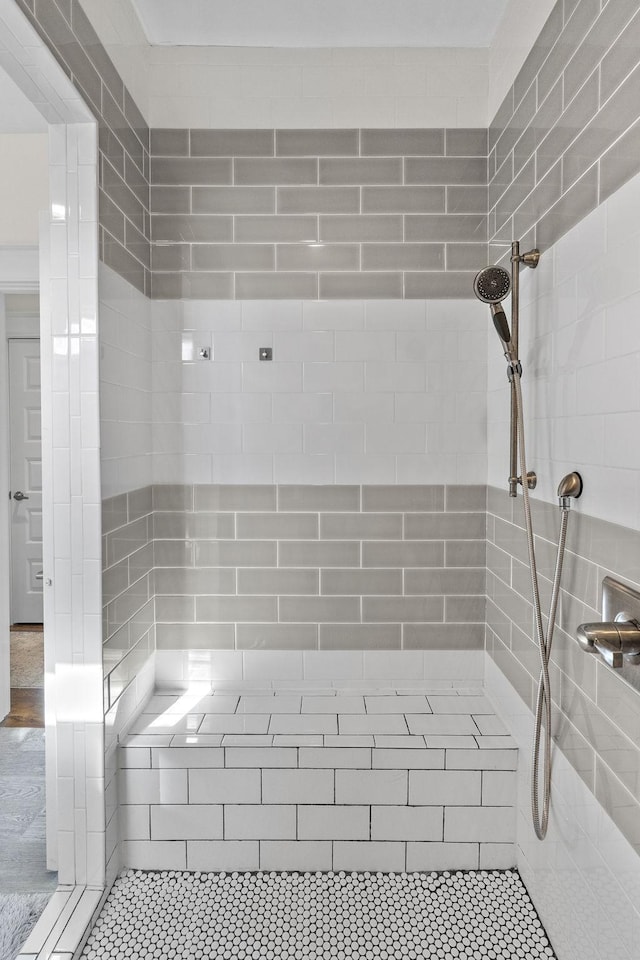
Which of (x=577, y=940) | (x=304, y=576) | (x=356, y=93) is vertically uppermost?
(x=356, y=93)

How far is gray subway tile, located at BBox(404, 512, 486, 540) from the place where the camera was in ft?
7.59

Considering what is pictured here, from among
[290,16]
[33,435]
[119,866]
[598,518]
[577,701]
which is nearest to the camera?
[598,518]

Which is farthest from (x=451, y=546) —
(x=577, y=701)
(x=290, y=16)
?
(x=290, y=16)

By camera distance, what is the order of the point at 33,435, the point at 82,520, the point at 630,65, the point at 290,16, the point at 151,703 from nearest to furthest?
1. the point at 630,65
2. the point at 82,520
3. the point at 290,16
4. the point at 151,703
5. the point at 33,435

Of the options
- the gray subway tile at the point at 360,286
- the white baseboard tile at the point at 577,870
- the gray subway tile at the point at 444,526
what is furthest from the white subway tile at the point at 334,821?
the gray subway tile at the point at 360,286

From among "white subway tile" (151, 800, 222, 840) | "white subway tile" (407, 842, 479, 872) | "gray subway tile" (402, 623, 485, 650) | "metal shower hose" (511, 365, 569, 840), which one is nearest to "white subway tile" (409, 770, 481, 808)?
"white subway tile" (407, 842, 479, 872)

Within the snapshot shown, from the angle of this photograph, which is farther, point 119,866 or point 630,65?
point 119,866

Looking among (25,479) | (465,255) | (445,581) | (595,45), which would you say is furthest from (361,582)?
(25,479)

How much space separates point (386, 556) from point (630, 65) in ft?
5.19

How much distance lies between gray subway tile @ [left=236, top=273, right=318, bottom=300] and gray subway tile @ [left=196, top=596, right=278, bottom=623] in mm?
1099

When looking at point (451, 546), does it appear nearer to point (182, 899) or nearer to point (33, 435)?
point (182, 899)

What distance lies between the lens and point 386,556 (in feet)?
7.62

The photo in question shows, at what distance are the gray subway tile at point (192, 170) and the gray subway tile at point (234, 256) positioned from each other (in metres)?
0.23

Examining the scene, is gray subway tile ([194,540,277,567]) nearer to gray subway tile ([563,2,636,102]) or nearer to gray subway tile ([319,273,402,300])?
gray subway tile ([319,273,402,300])
